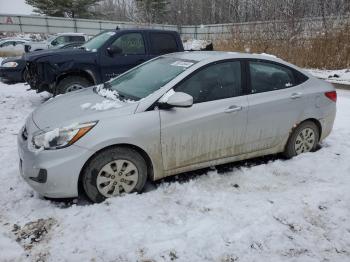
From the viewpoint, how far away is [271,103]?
452 centimetres

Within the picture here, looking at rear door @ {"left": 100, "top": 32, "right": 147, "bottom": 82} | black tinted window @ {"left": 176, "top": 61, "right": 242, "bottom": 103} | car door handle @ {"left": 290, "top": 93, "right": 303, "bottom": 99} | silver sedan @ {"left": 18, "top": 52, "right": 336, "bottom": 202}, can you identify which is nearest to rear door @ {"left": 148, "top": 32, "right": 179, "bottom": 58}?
rear door @ {"left": 100, "top": 32, "right": 147, "bottom": 82}

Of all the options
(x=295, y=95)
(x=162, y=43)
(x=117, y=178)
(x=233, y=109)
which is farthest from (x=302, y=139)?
(x=162, y=43)

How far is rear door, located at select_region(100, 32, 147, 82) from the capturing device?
798cm

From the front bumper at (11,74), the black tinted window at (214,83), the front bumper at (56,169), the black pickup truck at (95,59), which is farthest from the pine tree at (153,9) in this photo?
the front bumper at (56,169)

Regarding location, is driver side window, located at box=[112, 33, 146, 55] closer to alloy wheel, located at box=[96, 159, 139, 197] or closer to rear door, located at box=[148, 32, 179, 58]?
rear door, located at box=[148, 32, 179, 58]

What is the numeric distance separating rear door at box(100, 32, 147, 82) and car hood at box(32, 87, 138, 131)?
371 cm

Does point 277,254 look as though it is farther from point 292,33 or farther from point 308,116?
point 292,33

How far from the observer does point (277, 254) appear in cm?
300

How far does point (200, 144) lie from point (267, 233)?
1298mm

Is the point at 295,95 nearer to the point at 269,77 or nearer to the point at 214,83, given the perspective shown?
the point at 269,77

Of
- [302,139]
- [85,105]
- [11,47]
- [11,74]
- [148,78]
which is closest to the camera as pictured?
[85,105]

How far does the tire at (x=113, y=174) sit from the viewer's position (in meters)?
3.59

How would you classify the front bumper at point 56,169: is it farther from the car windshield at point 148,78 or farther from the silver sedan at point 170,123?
the car windshield at point 148,78

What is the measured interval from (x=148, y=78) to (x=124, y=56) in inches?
154
